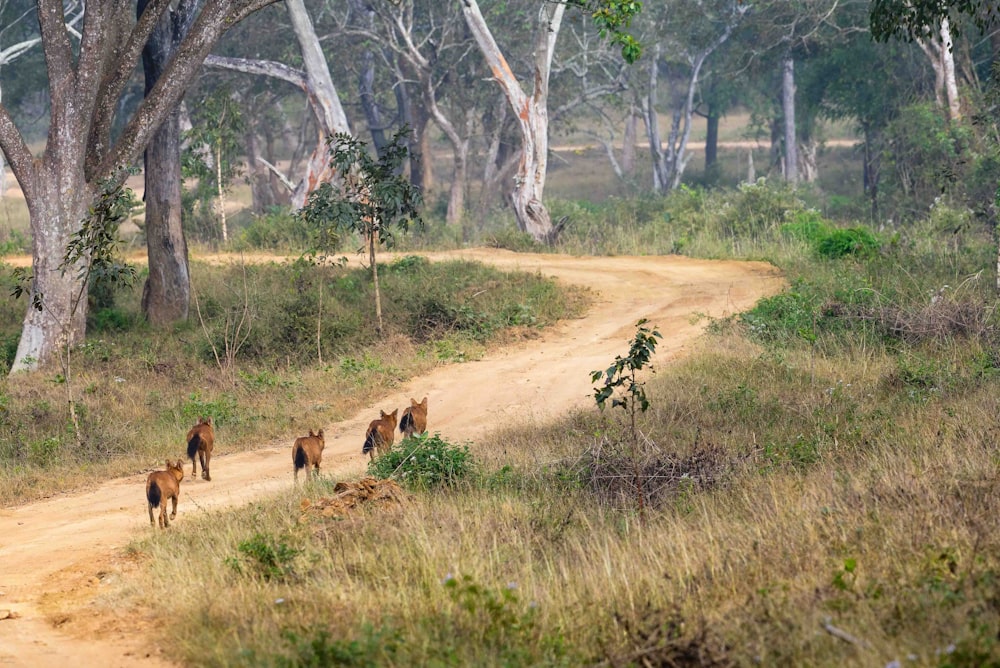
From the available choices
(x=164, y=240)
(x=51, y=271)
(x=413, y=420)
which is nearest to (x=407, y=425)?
(x=413, y=420)

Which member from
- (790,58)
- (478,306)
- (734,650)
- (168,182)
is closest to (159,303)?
(168,182)

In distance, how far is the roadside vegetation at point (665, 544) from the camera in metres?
4.68

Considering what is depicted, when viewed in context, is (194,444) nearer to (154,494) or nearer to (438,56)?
(154,494)

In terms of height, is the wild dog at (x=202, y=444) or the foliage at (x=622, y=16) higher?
the foliage at (x=622, y=16)

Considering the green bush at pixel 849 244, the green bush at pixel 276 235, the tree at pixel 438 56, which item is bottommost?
the green bush at pixel 849 244

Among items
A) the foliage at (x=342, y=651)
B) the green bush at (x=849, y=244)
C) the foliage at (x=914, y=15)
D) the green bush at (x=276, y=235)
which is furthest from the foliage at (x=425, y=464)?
the green bush at (x=276, y=235)

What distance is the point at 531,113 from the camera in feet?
81.6

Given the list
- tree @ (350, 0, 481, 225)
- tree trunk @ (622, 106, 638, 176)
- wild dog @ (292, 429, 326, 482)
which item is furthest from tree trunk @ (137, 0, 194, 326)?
tree trunk @ (622, 106, 638, 176)

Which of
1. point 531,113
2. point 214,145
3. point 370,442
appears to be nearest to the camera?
point 370,442

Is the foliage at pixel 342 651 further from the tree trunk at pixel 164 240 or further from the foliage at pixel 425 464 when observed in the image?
the tree trunk at pixel 164 240

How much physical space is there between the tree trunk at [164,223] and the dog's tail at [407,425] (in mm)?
7326

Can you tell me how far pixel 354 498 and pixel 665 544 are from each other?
2.40 m

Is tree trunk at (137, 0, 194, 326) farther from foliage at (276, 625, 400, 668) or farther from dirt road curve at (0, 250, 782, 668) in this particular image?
foliage at (276, 625, 400, 668)

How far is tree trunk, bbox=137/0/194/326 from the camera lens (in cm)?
1582
